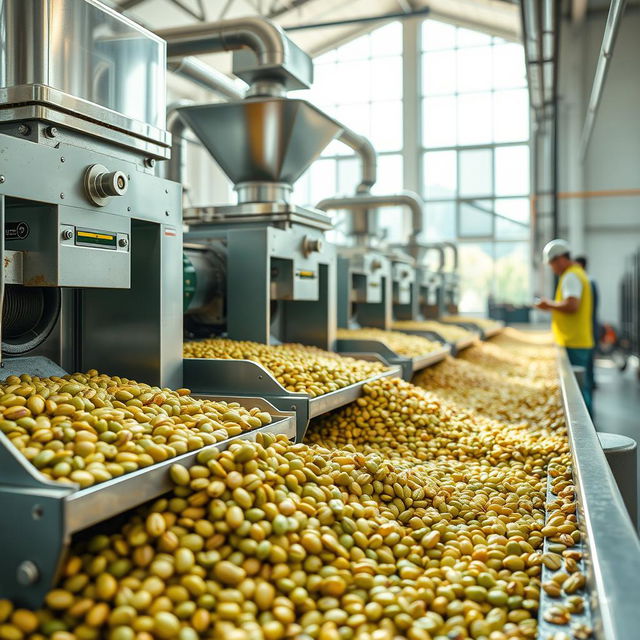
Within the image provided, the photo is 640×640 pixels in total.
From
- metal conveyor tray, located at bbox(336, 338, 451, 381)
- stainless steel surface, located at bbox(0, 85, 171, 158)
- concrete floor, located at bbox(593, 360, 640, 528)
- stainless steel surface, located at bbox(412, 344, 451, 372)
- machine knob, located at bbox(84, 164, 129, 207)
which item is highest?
stainless steel surface, located at bbox(0, 85, 171, 158)

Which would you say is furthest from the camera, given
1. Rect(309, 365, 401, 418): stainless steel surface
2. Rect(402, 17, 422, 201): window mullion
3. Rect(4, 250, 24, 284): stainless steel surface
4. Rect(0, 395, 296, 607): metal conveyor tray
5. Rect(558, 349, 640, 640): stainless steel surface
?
Rect(402, 17, 422, 201): window mullion

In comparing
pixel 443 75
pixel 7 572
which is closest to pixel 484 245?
pixel 443 75

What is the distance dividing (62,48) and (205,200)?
13530 millimetres

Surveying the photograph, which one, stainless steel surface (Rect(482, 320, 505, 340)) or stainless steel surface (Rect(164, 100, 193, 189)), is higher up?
stainless steel surface (Rect(164, 100, 193, 189))

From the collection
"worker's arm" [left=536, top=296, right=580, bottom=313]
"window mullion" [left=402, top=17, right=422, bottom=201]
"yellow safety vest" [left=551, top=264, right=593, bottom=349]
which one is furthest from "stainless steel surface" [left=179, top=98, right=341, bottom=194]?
"window mullion" [left=402, top=17, right=422, bottom=201]

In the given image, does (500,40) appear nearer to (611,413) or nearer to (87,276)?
(611,413)

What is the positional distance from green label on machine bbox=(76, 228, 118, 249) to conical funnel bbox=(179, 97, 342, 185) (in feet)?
4.53

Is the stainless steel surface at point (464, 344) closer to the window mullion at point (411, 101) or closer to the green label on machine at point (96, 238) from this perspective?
the green label on machine at point (96, 238)

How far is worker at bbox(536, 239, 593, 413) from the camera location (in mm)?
5648

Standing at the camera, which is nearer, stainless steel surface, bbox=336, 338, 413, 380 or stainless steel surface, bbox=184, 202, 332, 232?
stainless steel surface, bbox=184, 202, 332, 232

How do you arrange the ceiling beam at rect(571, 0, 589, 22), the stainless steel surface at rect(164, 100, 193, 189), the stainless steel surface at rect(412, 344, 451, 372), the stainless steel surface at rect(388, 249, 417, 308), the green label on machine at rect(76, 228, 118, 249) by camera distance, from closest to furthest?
the green label on machine at rect(76, 228, 118, 249) → the stainless steel surface at rect(164, 100, 193, 189) → the stainless steel surface at rect(412, 344, 451, 372) → the stainless steel surface at rect(388, 249, 417, 308) → the ceiling beam at rect(571, 0, 589, 22)

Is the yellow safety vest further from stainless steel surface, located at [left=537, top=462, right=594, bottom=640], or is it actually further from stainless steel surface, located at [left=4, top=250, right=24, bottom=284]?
stainless steel surface, located at [left=4, top=250, right=24, bottom=284]

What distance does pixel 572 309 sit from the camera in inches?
222

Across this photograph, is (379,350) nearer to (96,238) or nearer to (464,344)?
(96,238)
